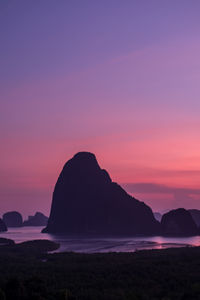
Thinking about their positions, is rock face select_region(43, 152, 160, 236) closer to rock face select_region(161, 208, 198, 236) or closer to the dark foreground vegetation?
rock face select_region(161, 208, 198, 236)

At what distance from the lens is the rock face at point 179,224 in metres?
123

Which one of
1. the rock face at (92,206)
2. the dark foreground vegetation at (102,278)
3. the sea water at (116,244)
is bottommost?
the sea water at (116,244)

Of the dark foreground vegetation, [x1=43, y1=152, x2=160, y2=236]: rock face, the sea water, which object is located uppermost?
[x1=43, y1=152, x2=160, y2=236]: rock face

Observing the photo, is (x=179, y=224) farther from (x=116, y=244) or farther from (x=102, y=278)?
(x=102, y=278)

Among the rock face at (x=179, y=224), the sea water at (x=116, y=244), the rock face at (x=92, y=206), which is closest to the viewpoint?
the sea water at (x=116, y=244)

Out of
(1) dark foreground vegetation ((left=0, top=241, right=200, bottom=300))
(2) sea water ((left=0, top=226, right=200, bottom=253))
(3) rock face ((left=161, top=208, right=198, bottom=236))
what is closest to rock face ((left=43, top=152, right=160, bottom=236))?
(3) rock face ((left=161, top=208, right=198, bottom=236))

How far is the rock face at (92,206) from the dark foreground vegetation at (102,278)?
86214 millimetres

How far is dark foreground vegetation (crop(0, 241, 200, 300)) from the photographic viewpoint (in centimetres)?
2500

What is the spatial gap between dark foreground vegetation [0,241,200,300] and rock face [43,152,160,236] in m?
86.2

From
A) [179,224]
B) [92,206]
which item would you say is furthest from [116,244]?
[92,206]

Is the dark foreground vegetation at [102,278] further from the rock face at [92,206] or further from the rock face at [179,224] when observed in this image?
the rock face at [92,206]

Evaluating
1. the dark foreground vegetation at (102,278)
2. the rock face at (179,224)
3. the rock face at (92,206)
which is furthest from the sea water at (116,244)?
the rock face at (92,206)

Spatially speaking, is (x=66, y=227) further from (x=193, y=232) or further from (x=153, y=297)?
(x=153, y=297)

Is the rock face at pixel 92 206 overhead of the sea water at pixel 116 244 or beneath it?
overhead
